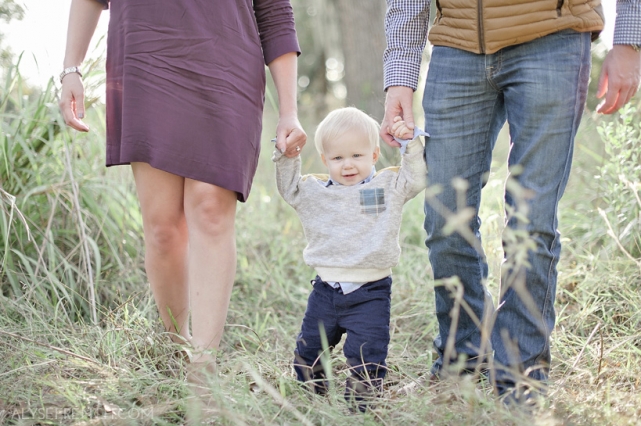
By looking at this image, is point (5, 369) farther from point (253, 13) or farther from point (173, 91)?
point (253, 13)

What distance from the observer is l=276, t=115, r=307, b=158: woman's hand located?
86.6 inches

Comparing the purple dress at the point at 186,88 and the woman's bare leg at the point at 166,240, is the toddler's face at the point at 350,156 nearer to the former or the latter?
the purple dress at the point at 186,88

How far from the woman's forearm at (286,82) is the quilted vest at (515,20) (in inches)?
22.5

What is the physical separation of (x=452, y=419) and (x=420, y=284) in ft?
6.06

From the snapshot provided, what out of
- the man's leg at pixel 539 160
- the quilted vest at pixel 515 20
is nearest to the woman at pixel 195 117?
the quilted vest at pixel 515 20

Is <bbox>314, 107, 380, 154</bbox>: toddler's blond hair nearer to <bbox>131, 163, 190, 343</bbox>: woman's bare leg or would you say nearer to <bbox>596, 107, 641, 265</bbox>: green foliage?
<bbox>131, 163, 190, 343</bbox>: woman's bare leg

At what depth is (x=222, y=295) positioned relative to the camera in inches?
86.1

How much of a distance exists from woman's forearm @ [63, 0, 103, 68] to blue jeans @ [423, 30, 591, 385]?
1172 mm

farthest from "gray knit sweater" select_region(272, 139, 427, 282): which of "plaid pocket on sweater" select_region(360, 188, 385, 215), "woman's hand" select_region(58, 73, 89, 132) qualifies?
"woman's hand" select_region(58, 73, 89, 132)

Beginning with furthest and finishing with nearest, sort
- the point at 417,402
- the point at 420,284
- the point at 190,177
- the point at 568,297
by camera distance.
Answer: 1. the point at 420,284
2. the point at 568,297
3. the point at 190,177
4. the point at 417,402

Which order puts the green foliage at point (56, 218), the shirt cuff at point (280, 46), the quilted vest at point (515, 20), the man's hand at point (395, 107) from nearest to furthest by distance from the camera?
the quilted vest at point (515, 20) < the man's hand at point (395, 107) < the shirt cuff at point (280, 46) < the green foliage at point (56, 218)

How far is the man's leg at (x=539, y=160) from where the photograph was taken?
1947mm

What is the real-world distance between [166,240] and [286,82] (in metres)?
0.67

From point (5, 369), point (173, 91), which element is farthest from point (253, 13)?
point (5, 369)
